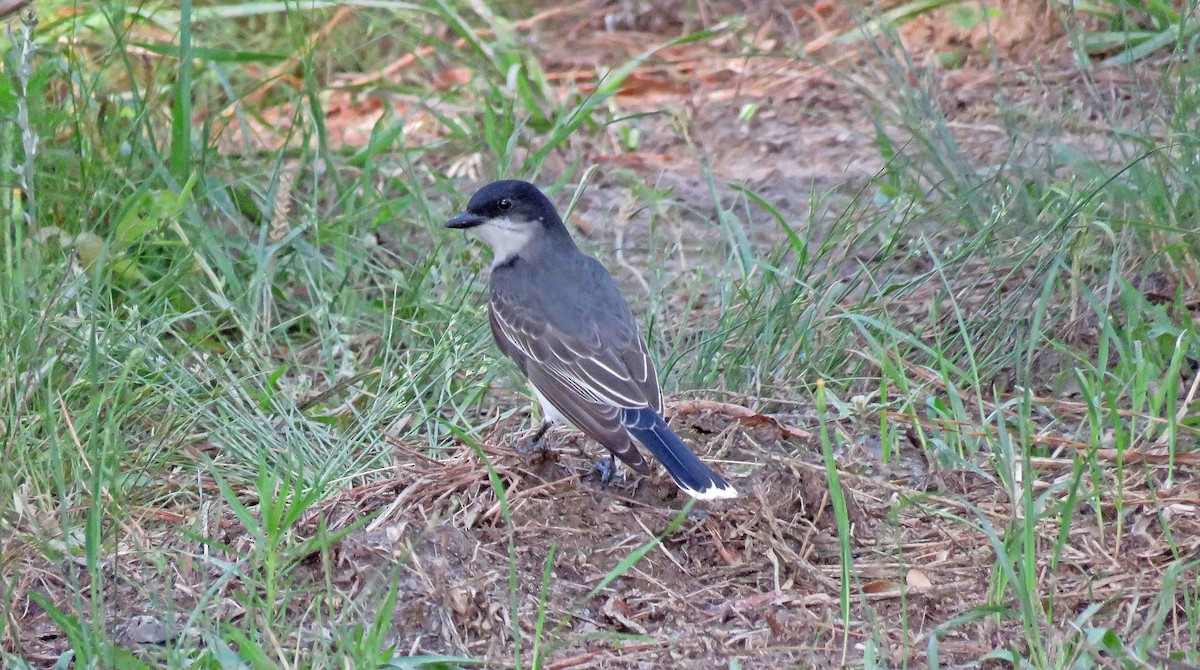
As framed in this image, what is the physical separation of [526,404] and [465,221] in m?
0.79

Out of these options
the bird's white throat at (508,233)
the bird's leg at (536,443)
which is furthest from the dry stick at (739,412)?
the bird's white throat at (508,233)

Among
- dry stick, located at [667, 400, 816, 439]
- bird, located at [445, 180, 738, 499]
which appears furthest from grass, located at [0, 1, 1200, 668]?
bird, located at [445, 180, 738, 499]

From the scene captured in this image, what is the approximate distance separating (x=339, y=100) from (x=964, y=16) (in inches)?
150

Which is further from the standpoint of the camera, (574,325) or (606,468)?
(574,325)

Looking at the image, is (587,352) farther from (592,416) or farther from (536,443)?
(592,416)

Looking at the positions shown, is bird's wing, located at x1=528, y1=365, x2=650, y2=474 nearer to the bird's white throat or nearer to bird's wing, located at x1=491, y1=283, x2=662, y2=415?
bird's wing, located at x1=491, y1=283, x2=662, y2=415

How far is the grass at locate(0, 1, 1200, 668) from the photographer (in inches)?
153

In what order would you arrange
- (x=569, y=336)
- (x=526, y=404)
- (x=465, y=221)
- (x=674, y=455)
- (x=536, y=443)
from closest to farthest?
(x=674, y=455)
(x=536, y=443)
(x=569, y=336)
(x=526, y=404)
(x=465, y=221)

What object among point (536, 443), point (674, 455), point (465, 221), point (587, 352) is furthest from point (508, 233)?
point (674, 455)

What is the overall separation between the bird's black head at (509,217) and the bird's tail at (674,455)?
1.45 meters

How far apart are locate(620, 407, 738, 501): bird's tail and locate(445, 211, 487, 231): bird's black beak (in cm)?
147

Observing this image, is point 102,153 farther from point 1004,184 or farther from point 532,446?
point 1004,184

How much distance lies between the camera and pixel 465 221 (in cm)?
595

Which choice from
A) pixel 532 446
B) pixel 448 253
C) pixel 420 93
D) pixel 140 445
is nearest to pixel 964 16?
pixel 420 93
